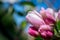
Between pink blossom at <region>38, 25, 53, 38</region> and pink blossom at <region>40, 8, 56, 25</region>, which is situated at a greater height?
pink blossom at <region>40, 8, 56, 25</region>

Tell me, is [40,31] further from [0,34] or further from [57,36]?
[0,34]

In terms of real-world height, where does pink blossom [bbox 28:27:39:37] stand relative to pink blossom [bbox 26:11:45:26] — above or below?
below

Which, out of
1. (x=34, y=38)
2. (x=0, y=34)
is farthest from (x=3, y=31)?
(x=34, y=38)

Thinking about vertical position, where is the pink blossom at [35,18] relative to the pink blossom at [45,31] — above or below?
above

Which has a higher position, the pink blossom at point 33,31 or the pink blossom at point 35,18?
the pink blossom at point 35,18

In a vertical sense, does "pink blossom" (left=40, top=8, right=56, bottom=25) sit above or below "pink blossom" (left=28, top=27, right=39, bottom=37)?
above

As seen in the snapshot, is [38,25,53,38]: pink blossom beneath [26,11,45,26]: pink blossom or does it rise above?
beneath

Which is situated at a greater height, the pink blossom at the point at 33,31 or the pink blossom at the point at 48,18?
the pink blossom at the point at 48,18

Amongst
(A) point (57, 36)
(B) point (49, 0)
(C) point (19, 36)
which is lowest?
(A) point (57, 36)
